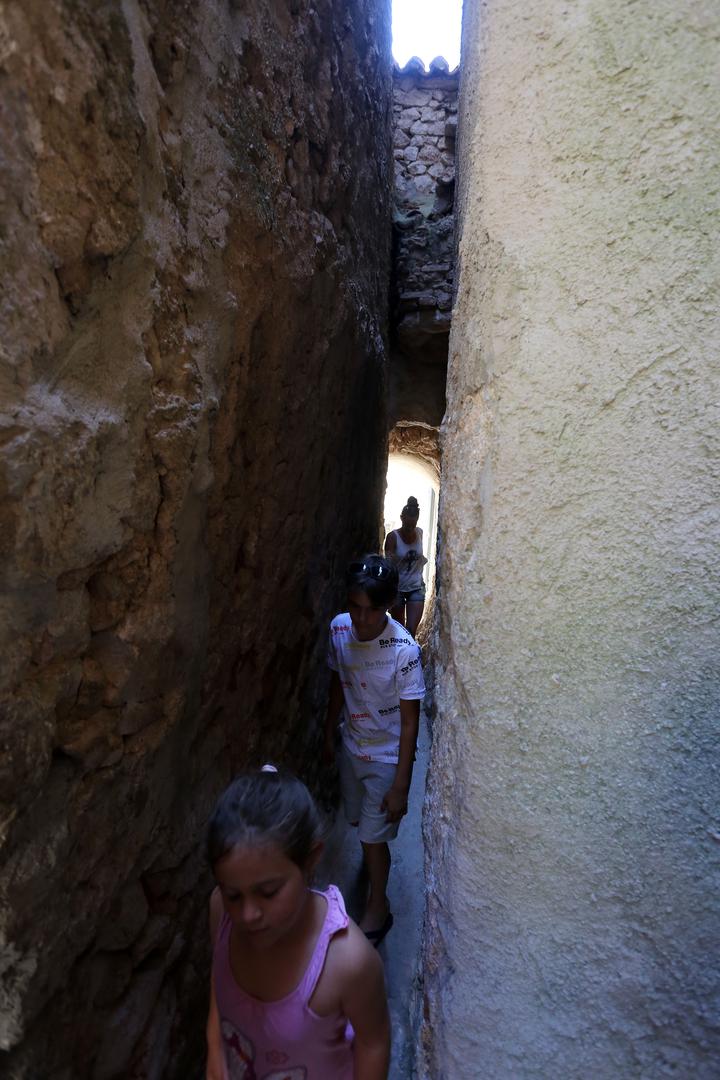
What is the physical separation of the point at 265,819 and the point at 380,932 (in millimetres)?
1574

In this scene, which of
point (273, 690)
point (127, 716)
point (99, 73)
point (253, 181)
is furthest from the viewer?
point (273, 690)

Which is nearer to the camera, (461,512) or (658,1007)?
(658,1007)

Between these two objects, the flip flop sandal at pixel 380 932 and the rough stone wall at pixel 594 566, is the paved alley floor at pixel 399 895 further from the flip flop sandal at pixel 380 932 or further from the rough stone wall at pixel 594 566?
the rough stone wall at pixel 594 566

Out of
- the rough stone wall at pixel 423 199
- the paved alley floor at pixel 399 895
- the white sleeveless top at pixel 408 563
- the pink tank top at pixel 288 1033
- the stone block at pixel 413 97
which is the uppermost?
the stone block at pixel 413 97

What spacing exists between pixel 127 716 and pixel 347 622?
112 centimetres

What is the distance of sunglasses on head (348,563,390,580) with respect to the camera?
204 centimetres

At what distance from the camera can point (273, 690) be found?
2.15 metres

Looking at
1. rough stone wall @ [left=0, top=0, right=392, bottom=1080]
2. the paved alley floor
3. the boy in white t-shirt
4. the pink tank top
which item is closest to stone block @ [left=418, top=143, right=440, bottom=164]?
rough stone wall @ [left=0, top=0, right=392, bottom=1080]

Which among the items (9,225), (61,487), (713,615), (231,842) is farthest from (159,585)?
(713,615)

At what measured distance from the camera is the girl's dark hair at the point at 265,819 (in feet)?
3.06

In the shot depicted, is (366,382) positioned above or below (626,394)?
→ above

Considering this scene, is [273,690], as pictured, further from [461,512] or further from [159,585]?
[461,512]

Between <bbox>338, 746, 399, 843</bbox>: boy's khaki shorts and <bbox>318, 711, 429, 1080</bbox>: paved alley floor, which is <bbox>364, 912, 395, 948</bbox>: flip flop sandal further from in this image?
<bbox>338, 746, 399, 843</bbox>: boy's khaki shorts

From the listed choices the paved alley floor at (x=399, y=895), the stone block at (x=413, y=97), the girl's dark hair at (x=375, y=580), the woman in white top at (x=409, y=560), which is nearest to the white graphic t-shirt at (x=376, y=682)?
the girl's dark hair at (x=375, y=580)
